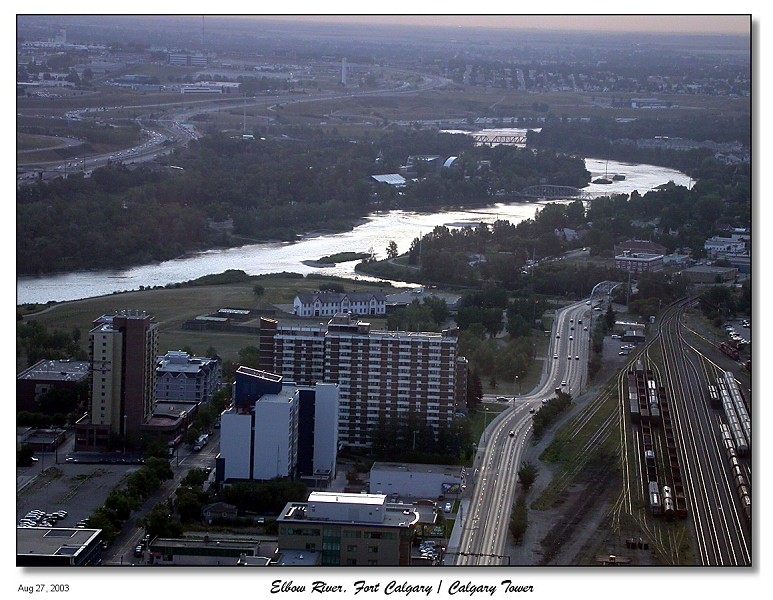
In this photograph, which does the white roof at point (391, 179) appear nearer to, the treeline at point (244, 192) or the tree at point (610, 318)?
the treeline at point (244, 192)

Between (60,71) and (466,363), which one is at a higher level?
(60,71)

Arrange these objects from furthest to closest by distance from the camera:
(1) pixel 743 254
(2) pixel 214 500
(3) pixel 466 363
→ (1) pixel 743 254 < (3) pixel 466 363 < (2) pixel 214 500

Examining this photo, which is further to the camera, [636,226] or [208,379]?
[636,226]

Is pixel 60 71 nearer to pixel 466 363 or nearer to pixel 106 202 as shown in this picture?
pixel 106 202

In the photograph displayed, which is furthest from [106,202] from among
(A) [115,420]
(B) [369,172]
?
(A) [115,420]

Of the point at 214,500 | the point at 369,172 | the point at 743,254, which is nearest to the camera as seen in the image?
the point at 214,500

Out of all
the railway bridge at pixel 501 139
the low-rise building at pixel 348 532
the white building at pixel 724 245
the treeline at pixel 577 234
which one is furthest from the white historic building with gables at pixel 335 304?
the railway bridge at pixel 501 139

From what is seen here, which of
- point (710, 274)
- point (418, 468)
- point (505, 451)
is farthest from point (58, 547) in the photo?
point (710, 274)

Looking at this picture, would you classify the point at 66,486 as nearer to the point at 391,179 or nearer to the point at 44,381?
the point at 44,381
